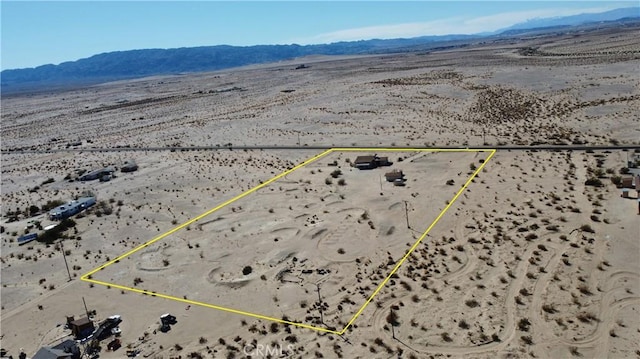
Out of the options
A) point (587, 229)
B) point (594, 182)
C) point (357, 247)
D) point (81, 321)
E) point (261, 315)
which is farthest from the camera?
point (594, 182)

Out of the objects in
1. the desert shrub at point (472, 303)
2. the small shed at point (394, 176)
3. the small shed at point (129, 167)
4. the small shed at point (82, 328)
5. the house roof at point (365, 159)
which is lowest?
the desert shrub at point (472, 303)

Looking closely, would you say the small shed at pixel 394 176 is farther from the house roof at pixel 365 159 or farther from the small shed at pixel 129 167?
the small shed at pixel 129 167

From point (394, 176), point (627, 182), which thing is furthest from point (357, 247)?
point (627, 182)

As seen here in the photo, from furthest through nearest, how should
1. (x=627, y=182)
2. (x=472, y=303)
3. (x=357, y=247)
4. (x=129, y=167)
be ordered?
(x=129, y=167), (x=627, y=182), (x=357, y=247), (x=472, y=303)

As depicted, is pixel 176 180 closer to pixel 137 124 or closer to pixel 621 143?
pixel 621 143

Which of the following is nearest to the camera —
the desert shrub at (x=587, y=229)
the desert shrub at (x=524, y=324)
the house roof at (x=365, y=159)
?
the desert shrub at (x=524, y=324)

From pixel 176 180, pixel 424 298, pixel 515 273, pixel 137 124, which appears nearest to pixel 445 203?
pixel 515 273


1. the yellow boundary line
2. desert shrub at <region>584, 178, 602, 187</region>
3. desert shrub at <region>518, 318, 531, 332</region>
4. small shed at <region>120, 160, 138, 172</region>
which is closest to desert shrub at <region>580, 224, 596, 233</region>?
desert shrub at <region>584, 178, 602, 187</region>

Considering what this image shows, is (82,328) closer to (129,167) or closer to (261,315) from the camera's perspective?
(261,315)

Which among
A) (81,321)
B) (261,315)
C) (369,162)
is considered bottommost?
(261,315)

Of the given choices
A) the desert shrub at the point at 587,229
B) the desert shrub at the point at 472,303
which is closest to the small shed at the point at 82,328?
the desert shrub at the point at 472,303
